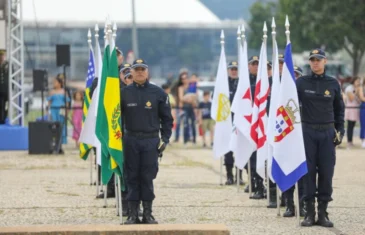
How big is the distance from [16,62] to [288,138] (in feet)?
53.0

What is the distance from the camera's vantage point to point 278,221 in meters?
14.8

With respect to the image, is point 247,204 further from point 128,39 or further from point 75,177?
point 128,39

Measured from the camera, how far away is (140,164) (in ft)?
46.4

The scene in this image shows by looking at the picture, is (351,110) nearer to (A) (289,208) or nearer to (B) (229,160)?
(B) (229,160)

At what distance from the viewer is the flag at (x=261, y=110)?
1703 centimetres

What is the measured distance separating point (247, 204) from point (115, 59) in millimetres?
3328

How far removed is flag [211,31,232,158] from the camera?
20000 millimetres

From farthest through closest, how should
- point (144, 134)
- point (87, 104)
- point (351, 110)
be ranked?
point (351, 110) < point (87, 104) < point (144, 134)

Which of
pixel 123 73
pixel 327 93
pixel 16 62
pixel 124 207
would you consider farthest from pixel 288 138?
pixel 16 62

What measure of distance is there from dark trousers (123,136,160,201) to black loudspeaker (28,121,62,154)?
1456 centimetres

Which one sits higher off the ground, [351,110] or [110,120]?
[110,120]

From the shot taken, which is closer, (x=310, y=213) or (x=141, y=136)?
(x=141, y=136)

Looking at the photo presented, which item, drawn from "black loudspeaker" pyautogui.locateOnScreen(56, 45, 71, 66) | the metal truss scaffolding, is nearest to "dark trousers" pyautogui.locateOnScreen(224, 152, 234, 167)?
"black loudspeaker" pyautogui.locateOnScreen(56, 45, 71, 66)

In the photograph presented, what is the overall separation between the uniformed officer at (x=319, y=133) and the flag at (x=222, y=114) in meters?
5.61
